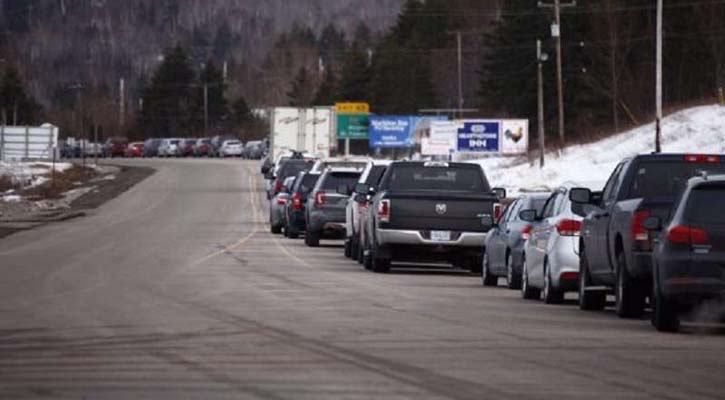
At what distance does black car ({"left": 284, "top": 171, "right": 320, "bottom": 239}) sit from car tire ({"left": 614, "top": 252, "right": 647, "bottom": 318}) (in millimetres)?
22990

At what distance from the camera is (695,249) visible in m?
18.1

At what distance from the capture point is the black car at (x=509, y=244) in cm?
2668

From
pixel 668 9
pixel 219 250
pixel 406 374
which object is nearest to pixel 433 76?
pixel 668 9

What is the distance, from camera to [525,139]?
284 feet

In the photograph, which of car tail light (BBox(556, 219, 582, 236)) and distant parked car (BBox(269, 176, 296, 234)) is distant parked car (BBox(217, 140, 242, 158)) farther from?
car tail light (BBox(556, 219, 582, 236))

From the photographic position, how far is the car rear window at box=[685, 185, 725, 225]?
1812 cm

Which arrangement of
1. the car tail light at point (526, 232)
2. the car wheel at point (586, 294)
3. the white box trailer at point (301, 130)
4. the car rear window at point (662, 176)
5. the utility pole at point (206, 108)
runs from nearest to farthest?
the car rear window at point (662, 176) → the car wheel at point (586, 294) → the car tail light at point (526, 232) → the white box trailer at point (301, 130) → the utility pole at point (206, 108)

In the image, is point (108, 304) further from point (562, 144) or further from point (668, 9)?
point (668, 9)

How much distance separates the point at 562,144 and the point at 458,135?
4615 mm

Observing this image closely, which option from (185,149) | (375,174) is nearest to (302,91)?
(185,149)

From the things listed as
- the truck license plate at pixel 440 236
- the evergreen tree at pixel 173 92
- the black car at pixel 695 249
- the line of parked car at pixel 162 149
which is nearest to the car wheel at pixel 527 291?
the truck license plate at pixel 440 236

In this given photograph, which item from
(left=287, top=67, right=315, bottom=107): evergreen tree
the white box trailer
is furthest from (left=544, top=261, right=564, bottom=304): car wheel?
(left=287, top=67, right=315, bottom=107): evergreen tree

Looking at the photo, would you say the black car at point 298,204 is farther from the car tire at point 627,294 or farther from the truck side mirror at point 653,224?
the truck side mirror at point 653,224

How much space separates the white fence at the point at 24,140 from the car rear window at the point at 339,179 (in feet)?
191
